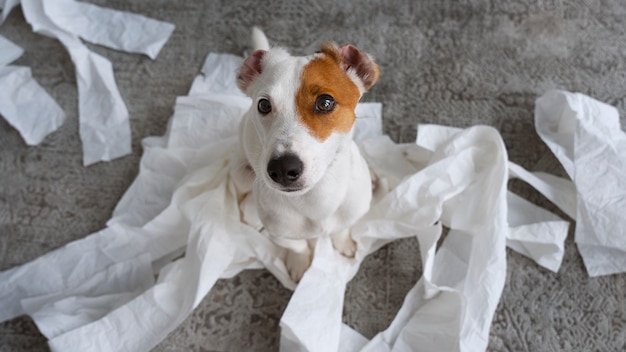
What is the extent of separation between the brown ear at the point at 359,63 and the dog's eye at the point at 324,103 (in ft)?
0.37

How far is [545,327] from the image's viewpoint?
126cm

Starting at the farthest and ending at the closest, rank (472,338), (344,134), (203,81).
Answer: (203,81)
(472,338)
(344,134)

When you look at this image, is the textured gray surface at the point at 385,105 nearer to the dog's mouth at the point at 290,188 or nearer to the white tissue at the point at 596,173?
the white tissue at the point at 596,173

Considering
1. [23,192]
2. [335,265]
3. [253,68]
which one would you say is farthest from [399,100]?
[23,192]

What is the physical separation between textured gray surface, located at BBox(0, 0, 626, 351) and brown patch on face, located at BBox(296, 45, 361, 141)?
0.57 meters

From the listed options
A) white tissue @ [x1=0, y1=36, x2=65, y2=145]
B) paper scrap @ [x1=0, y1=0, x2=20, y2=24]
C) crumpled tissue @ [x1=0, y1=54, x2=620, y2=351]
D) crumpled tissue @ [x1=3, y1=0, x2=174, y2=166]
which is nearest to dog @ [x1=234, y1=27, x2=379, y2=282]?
crumpled tissue @ [x1=0, y1=54, x2=620, y2=351]

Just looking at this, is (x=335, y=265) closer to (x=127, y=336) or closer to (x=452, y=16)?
(x=127, y=336)

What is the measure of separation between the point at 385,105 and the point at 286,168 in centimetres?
79

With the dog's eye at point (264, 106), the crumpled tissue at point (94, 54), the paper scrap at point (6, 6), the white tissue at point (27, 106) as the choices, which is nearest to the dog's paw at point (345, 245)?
the dog's eye at point (264, 106)

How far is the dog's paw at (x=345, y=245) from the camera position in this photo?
4.20ft

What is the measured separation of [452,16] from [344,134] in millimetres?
894

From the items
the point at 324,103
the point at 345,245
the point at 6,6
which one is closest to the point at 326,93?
the point at 324,103

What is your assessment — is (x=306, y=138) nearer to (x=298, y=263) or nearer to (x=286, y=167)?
(x=286, y=167)

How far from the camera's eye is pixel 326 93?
87 cm
